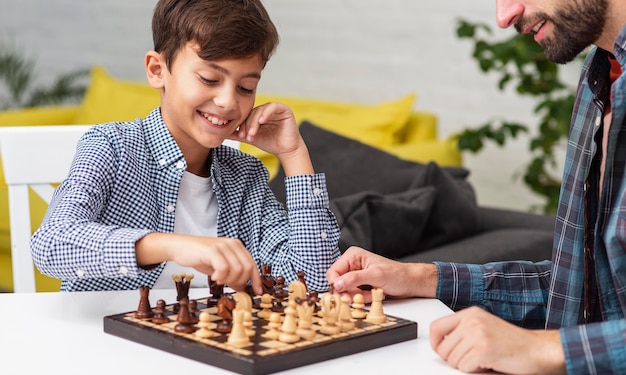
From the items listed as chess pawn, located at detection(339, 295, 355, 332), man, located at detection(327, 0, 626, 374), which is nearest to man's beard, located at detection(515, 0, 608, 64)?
man, located at detection(327, 0, 626, 374)

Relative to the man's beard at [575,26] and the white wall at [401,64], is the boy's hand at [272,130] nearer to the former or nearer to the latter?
the man's beard at [575,26]

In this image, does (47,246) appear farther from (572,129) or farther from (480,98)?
(480,98)

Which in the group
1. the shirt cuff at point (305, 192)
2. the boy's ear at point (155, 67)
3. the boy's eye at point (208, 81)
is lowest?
the shirt cuff at point (305, 192)

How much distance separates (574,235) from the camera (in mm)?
1631

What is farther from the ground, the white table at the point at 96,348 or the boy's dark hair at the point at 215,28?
the boy's dark hair at the point at 215,28

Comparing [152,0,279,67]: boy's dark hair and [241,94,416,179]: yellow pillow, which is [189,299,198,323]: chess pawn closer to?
[152,0,279,67]: boy's dark hair

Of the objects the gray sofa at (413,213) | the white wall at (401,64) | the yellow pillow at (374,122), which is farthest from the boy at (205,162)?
the white wall at (401,64)

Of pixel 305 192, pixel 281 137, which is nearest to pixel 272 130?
pixel 281 137

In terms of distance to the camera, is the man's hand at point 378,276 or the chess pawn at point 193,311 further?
the man's hand at point 378,276

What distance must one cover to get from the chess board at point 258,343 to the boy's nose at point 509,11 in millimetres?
576

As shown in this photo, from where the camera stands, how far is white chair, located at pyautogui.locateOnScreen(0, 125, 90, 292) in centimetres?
207

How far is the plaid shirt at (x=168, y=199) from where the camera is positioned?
1.70m

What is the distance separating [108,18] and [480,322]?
537cm

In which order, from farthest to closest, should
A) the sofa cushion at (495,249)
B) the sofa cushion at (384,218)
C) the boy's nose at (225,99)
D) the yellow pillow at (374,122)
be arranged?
the yellow pillow at (374,122) < the sofa cushion at (495,249) < the sofa cushion at (384,218) < the boy's nose at (225,99)
